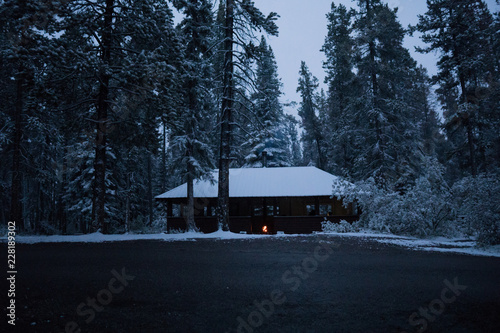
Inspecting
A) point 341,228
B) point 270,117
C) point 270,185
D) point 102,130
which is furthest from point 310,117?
point 102,130

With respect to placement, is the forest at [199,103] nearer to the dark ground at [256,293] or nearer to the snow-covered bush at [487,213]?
the snow-covered bush at [487,213]

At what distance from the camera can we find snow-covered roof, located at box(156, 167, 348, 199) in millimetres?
21906

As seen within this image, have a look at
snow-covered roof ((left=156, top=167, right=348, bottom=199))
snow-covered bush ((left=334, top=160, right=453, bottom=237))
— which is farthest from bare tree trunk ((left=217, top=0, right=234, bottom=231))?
snow-covered bush ((left=334, top=160, right=453, bottom=237))

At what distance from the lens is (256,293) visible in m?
4.62

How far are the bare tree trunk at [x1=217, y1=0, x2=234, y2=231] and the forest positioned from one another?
0.22ft

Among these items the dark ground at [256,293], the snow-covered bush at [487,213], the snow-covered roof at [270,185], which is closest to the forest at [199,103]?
the snow-covered bush at [487,213]

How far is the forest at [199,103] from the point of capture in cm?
1239

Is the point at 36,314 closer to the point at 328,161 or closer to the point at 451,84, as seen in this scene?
the point at 451,84

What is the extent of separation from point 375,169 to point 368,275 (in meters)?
19.9

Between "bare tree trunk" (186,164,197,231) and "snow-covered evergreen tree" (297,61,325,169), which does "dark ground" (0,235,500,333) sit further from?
"snow-covered evergreen tree" (297,61,325,169)

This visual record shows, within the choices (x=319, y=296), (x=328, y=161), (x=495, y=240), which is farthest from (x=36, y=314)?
(x=328, y=161)

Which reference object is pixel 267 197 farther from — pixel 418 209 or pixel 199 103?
pixel 418 209

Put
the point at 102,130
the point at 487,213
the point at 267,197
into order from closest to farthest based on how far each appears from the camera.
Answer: the point at 487,213, the point at 102,130, the point at 267,197

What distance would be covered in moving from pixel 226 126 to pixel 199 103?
4679 millimetres
